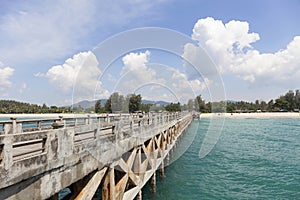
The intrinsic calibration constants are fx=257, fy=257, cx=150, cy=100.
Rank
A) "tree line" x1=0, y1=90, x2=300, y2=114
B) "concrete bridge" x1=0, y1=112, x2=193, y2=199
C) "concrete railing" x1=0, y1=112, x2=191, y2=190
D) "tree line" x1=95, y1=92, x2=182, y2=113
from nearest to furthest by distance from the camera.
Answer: "concrete railing" x1=0, y1=112, x2=191, y2=190 → "concrete bridge" x1=0, y1=112, x2=193, y2=199 → "tree line" x1=95, y1=92, x2=182, y2=113 → "tree line" x1=0, y1=90, x2=300, y2=114

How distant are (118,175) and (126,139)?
2.07 m

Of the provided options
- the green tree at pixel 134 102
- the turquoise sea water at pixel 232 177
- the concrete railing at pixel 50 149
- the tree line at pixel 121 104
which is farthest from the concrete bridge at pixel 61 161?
the green tree at pixel 134 102

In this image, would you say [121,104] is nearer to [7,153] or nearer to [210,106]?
[7,153]

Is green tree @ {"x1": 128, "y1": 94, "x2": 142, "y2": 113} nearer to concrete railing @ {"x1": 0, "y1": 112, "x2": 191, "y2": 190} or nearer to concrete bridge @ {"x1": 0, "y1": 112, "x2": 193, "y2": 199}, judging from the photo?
concrete bridge @ {"x1": 0, "y1": 112, "x2": 193, "y2": 199}

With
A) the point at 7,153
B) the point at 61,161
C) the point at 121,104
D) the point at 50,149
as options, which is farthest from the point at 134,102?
the point at 7,153

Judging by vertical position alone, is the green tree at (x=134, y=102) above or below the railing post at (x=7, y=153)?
above

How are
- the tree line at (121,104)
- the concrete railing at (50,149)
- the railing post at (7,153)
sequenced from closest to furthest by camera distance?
the railing post at (7,153)
the concrete railing at (50,149)
the tree line at (121,104)

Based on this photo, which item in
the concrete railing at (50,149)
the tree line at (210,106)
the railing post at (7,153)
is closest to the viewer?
the railing post at (7,153)

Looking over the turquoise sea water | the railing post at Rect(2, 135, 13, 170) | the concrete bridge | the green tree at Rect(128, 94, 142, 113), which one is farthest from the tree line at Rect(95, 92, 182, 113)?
the railing post at Rect(2, 135, 13, 170)

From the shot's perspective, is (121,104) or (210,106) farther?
(210,106)

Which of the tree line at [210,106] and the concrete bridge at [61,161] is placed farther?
the tree line at [210,106]

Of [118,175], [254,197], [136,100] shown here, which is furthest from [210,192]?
[136,100]

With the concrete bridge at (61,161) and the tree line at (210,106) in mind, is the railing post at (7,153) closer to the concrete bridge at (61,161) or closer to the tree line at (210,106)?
the concrete bridge at (61,161)

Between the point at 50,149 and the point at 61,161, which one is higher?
the point at 50,149
